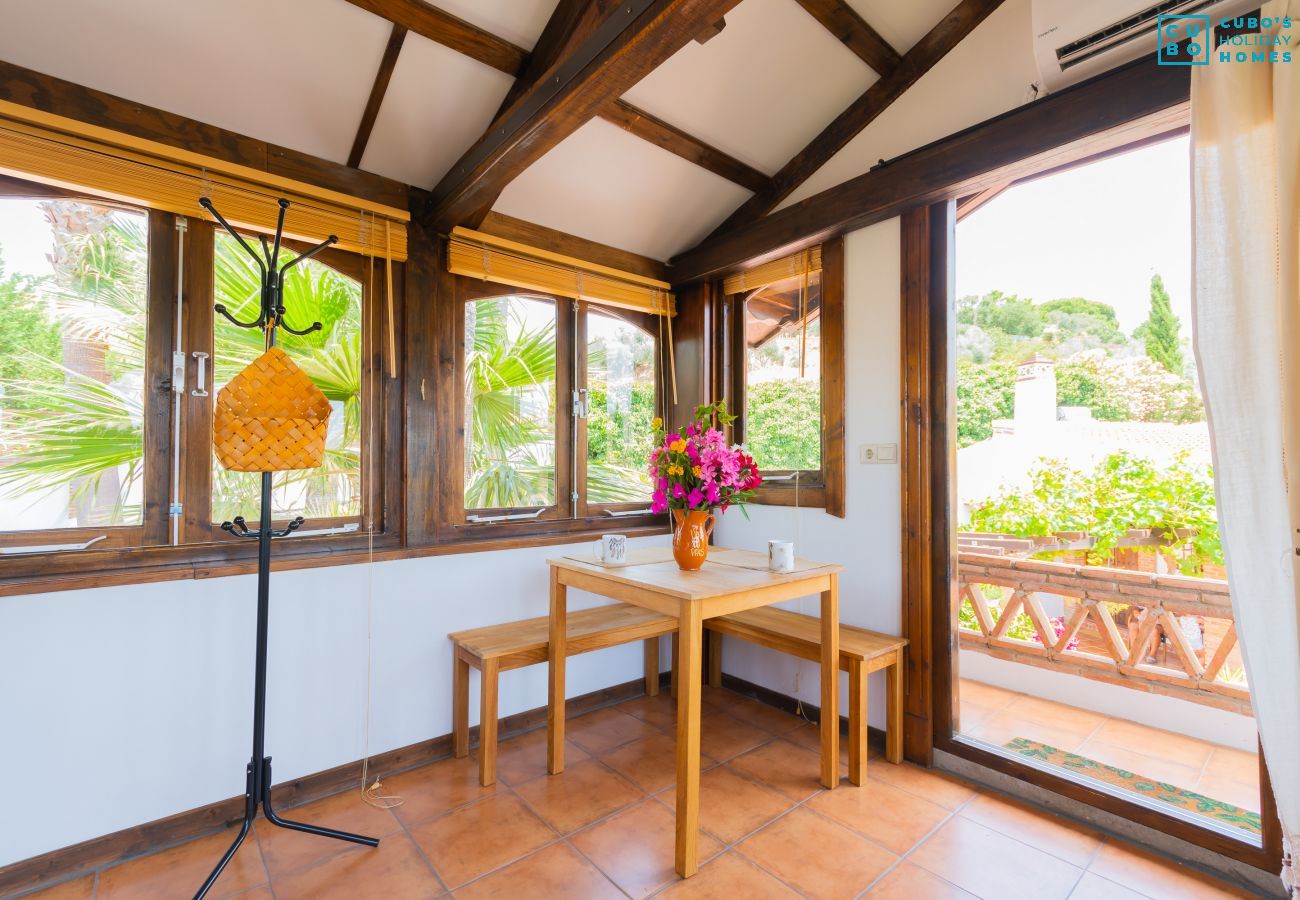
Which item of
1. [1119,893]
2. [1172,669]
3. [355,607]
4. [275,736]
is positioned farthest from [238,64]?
[1172,669]

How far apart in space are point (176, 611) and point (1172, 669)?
159 inches

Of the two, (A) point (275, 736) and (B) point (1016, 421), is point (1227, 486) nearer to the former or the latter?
(B) point (1016, 421)

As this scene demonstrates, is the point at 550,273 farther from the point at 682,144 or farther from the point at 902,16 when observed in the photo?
the point at 902,16

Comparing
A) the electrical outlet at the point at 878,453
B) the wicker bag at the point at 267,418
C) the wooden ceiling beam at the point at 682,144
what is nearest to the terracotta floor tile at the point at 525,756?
the wicker bag at the point at 267,418

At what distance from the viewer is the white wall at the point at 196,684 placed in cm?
170

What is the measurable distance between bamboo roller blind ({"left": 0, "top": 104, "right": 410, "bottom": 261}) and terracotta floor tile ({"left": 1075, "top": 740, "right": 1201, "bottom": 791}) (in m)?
3.54

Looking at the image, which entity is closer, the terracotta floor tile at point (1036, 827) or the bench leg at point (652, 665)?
the terracotta floor tile at point (1036, 827)

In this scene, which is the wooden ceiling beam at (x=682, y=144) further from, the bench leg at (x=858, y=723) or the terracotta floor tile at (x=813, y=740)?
the terracotta floor tile at (x=813, y=740)

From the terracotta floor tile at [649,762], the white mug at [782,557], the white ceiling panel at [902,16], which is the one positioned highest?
the white ceiling panel at [902,16]

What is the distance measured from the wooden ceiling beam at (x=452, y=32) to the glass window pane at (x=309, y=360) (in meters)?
0.91

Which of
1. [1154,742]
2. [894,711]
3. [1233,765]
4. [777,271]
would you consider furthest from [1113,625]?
[777,271]

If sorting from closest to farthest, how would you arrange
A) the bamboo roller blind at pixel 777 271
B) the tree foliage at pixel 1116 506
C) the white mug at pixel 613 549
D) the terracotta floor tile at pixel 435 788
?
the terracotta floor tile at pixel 435 788 → the white mug at pixel 613 549 → the bamboo roller blind at pixel 777 271 → the tree foliage at pixel 1116 506

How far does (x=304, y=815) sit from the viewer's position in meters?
2.04

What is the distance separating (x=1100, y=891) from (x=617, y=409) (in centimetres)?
254
